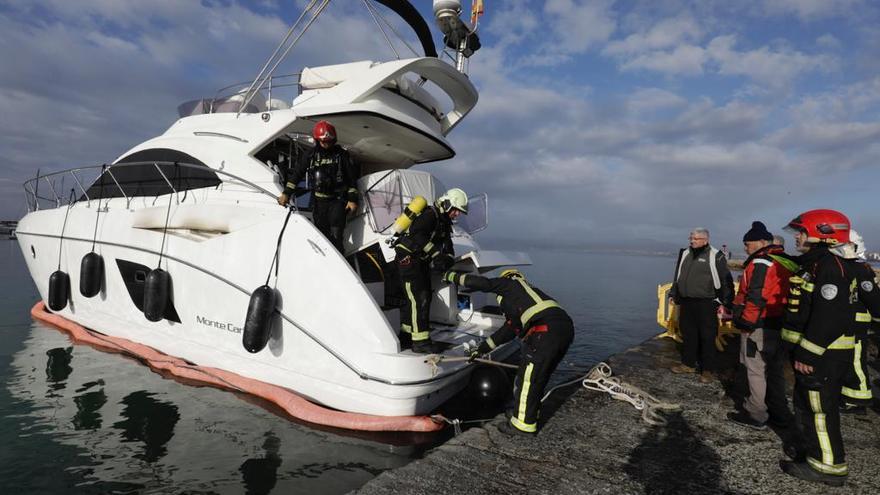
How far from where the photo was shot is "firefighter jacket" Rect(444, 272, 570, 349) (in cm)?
371

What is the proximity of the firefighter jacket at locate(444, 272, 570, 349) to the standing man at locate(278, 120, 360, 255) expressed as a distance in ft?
6.19

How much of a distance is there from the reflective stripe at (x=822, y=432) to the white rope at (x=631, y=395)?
1110mm

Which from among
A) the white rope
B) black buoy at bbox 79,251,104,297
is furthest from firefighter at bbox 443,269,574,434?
black buoy at bbox 79,251,104,297

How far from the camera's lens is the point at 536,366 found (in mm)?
3578

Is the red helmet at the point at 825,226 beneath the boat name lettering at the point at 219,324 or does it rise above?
above

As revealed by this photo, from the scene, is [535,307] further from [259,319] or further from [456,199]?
[259,319]

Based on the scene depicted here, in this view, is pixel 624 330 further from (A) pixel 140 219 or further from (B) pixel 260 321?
(A) pixel 140 219

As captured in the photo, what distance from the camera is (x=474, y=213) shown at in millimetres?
7305

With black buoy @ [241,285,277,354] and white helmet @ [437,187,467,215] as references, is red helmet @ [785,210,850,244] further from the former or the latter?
black buoy @ [241,285,277,354]

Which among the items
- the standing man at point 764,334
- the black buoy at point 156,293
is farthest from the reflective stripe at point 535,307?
the black buoy at point 156,293

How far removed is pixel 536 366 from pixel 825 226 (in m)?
2.14

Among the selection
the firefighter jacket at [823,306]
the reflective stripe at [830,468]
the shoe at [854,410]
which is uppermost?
the firefighter jacket at [823,306]

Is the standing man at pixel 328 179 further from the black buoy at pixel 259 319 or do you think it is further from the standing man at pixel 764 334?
the standing man at pixel 764 334

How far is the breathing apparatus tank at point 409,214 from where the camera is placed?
4.91 metres
